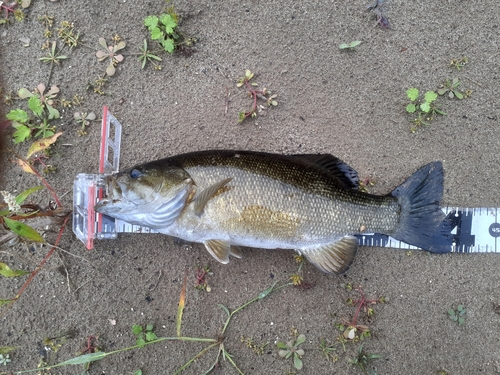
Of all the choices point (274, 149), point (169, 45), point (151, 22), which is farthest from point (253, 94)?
point (151, 22)

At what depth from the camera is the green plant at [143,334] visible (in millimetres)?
3000

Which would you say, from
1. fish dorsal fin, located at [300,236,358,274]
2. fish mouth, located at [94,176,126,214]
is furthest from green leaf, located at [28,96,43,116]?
fish dorsal fin, located at [300,236,358,274]

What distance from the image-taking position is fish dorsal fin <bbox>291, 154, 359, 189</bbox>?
2824 millimetres

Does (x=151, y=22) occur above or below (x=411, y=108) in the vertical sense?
above

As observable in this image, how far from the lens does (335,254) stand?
111 inches

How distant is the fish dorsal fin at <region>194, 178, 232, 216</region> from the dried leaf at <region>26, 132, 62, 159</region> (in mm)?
1358

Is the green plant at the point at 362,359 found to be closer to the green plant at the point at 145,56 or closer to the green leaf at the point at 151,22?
the green plant at the point at 145,56

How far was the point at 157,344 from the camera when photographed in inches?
122

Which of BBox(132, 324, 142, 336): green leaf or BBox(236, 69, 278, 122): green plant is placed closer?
BBox(132, 324, 142, 336): green leaf

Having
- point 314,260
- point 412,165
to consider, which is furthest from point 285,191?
point 412,165

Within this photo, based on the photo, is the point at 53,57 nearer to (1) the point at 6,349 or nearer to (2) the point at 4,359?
(1) the point at 6,349

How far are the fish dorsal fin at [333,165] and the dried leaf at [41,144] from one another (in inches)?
75.6

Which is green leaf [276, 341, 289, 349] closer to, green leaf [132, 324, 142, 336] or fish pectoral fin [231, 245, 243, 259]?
fish pectoral fin [231, 245, 243, 259]

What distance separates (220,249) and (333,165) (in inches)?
41.0
